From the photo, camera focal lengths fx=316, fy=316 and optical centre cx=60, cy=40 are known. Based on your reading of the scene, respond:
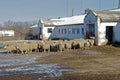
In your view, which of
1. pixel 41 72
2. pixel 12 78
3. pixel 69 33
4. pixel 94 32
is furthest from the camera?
pixel 69 33

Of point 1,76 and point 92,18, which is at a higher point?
point 92,18

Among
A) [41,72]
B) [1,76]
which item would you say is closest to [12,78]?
[1,76]

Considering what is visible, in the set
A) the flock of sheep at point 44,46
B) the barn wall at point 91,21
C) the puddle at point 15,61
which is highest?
the barn wall at point 91,21

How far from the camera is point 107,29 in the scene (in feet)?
130

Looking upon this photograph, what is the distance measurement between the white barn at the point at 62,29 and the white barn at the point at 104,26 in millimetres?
6981

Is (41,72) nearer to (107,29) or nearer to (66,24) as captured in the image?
(107,29)

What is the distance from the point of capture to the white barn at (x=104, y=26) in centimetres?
3788

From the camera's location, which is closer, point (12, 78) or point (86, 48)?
point (12, 78)

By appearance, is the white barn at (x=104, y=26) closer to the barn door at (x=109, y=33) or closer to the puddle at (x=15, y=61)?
the barn door at (x=109, y=33)

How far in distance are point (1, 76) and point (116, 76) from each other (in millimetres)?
6128

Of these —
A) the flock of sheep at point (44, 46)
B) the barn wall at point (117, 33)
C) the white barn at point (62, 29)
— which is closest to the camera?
the flock of sheep at point (44, 46)

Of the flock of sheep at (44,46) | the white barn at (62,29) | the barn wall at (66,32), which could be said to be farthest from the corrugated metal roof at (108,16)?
the white barn at (62,29)

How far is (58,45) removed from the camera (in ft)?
112

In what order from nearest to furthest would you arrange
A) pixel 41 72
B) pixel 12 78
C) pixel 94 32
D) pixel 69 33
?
pixel 12 78 < pixel 41 72 < pixel 94 32 < pixel 69 33
